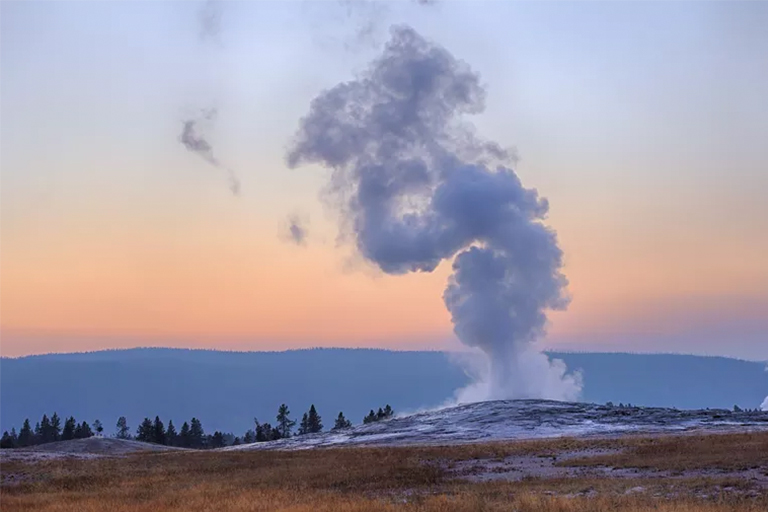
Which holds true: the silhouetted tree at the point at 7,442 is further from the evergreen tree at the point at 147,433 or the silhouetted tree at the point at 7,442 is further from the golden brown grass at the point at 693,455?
the golden brown grass at the point at 693,455

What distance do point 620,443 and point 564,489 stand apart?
25290mm

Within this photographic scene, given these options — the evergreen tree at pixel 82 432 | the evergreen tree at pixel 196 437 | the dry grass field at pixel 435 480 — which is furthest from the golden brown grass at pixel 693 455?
the evergreen tree at pixel 196 437

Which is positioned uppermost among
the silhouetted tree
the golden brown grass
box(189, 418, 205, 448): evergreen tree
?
the silhouetted tree

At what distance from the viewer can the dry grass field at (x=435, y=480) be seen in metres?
29.0

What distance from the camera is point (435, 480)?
39062 millimetres

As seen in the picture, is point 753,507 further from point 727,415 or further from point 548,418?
point 727,415

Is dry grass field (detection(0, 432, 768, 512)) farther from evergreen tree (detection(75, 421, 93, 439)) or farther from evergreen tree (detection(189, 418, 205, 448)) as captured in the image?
evergreen tree (detection(189, 418, 205, 448))

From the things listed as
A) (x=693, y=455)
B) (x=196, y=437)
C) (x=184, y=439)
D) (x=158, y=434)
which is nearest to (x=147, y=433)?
(x=158, y=434)

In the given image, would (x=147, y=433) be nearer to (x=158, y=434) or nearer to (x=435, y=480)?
(x=158, y=434)

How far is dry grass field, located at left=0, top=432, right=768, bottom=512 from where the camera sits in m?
29.0

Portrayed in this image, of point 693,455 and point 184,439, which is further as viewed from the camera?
point 184,439

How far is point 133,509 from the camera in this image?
29.9m

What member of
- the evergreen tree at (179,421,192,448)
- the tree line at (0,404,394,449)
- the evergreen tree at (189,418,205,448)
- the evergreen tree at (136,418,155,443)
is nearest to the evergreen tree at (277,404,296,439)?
the tree line at (0,404,394,449)

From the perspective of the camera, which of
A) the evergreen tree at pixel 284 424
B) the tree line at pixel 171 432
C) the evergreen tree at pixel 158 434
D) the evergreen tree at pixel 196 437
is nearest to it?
the tree line at pixel 171 432
